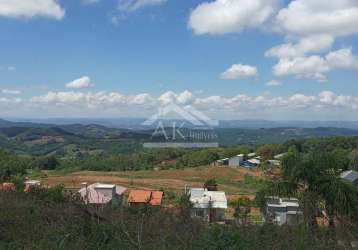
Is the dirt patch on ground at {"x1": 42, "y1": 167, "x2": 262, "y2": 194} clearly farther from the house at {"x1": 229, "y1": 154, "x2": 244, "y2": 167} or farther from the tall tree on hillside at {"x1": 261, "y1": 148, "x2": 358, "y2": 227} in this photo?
the tall tree on hillside at {"x1": 261, "y1": 148, "x2": 358, "y2": 227}

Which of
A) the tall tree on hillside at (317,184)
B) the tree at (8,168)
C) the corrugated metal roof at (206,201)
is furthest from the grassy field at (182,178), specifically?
the tall tree on hillside at (317,184)

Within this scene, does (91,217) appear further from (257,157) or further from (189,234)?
(257,157)

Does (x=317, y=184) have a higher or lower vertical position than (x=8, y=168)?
higher

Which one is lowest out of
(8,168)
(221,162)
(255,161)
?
(221,162)

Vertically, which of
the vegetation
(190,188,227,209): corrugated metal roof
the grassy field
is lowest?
the grassy field

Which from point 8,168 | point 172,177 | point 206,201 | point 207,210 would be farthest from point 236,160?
point 207,210

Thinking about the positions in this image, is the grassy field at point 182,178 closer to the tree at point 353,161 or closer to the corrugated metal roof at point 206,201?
the tree at point 353,161

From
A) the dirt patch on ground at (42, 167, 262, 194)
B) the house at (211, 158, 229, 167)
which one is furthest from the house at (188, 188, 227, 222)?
the house at (211, 158, 229, 167)

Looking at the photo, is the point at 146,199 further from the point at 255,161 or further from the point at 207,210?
the point at 255,161

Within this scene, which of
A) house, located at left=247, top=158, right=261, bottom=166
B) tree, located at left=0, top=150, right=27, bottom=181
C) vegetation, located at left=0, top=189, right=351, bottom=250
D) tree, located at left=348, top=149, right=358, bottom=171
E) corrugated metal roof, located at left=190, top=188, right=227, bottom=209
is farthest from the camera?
house, located at left=247, top=158, right=261, bottom=166
